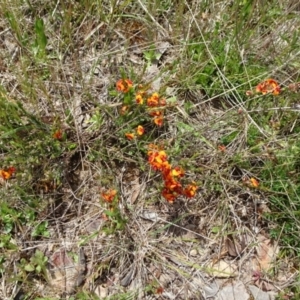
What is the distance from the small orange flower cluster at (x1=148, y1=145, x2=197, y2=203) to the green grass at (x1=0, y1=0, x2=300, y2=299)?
0.53ft

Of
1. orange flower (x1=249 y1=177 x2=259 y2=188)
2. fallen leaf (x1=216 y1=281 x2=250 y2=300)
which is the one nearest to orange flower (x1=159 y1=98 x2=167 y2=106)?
orange flower (x1=249 y1=177 x2=259 y2=188)

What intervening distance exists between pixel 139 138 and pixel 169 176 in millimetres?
380

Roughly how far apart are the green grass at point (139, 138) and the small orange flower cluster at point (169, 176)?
0.53 feet

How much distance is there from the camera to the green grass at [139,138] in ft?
8.66

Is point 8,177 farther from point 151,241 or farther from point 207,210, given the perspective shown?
point 207,210

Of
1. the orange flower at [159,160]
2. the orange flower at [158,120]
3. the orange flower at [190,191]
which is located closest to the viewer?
the orange flower at [159,160]

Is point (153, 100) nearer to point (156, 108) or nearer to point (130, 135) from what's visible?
point (156, 108)

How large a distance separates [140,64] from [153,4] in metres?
0.39

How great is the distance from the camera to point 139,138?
2.78 meters

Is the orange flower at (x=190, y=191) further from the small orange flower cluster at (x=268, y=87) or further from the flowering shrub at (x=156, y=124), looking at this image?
the small orange flower cluster at (x=268, y=87)

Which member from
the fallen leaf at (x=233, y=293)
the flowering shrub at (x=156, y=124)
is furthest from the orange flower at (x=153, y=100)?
the fallen leaf at (x=233, y=293)

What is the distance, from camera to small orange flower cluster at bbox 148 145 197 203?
249 cm

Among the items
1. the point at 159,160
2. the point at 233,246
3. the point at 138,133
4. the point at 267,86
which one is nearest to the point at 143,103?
the point at 138,133

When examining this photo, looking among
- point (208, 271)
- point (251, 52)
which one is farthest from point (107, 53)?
point (208, 271)
